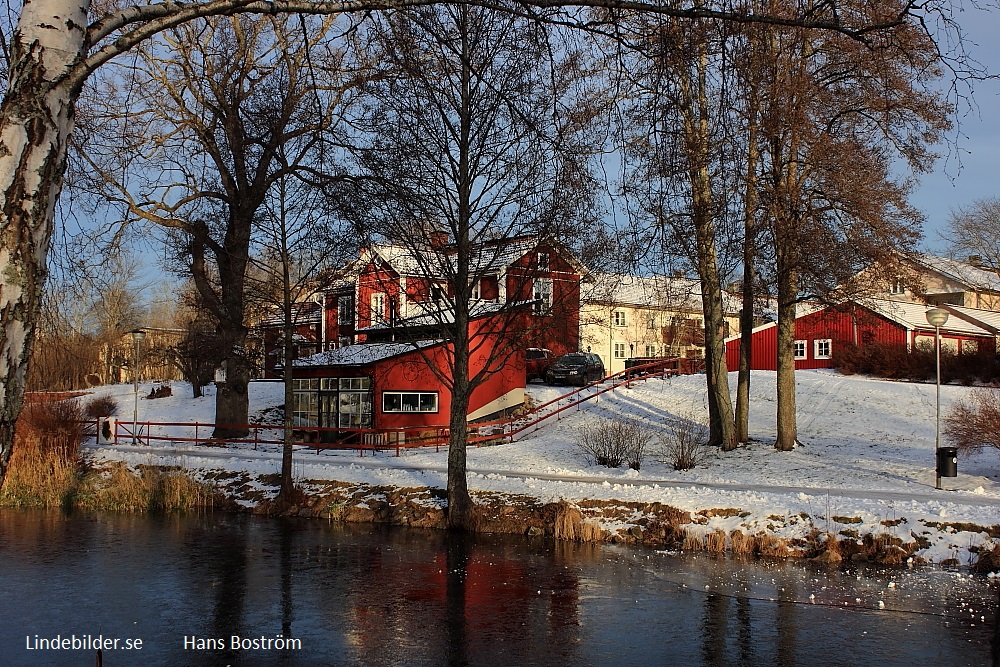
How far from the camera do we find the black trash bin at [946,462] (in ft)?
66.4

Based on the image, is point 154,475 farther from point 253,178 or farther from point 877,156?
point 877,156

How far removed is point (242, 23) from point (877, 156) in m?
21.6

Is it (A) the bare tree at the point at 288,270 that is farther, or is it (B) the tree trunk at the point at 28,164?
(A) the bare tree at the point at 288,270

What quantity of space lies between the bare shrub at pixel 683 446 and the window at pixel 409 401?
10.8m

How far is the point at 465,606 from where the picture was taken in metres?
12.9

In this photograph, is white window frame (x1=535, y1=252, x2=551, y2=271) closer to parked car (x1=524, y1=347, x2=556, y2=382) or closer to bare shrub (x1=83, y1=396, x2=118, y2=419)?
parked car (x1=524, y1=347, x2=556, y2=382)

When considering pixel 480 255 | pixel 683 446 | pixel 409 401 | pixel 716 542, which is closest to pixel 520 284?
pixel 480 255

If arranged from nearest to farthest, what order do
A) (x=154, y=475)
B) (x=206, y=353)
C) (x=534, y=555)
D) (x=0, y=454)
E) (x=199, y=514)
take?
(x=0, y=454) → (x=534, y=555) → (x=199, y=514) → (x=154, y=475) → (x=206, y=353)

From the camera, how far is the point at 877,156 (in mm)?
23797

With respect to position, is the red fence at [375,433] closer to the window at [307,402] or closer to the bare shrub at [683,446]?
the window at [307,402]

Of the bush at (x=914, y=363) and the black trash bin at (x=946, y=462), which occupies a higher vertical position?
the bush at (x=914, y=363)

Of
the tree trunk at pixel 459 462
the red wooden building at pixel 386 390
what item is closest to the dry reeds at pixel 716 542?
the tree trunk at pixel 459 462

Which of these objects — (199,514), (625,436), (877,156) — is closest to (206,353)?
(199,514)

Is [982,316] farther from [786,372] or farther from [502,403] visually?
[786,372]
